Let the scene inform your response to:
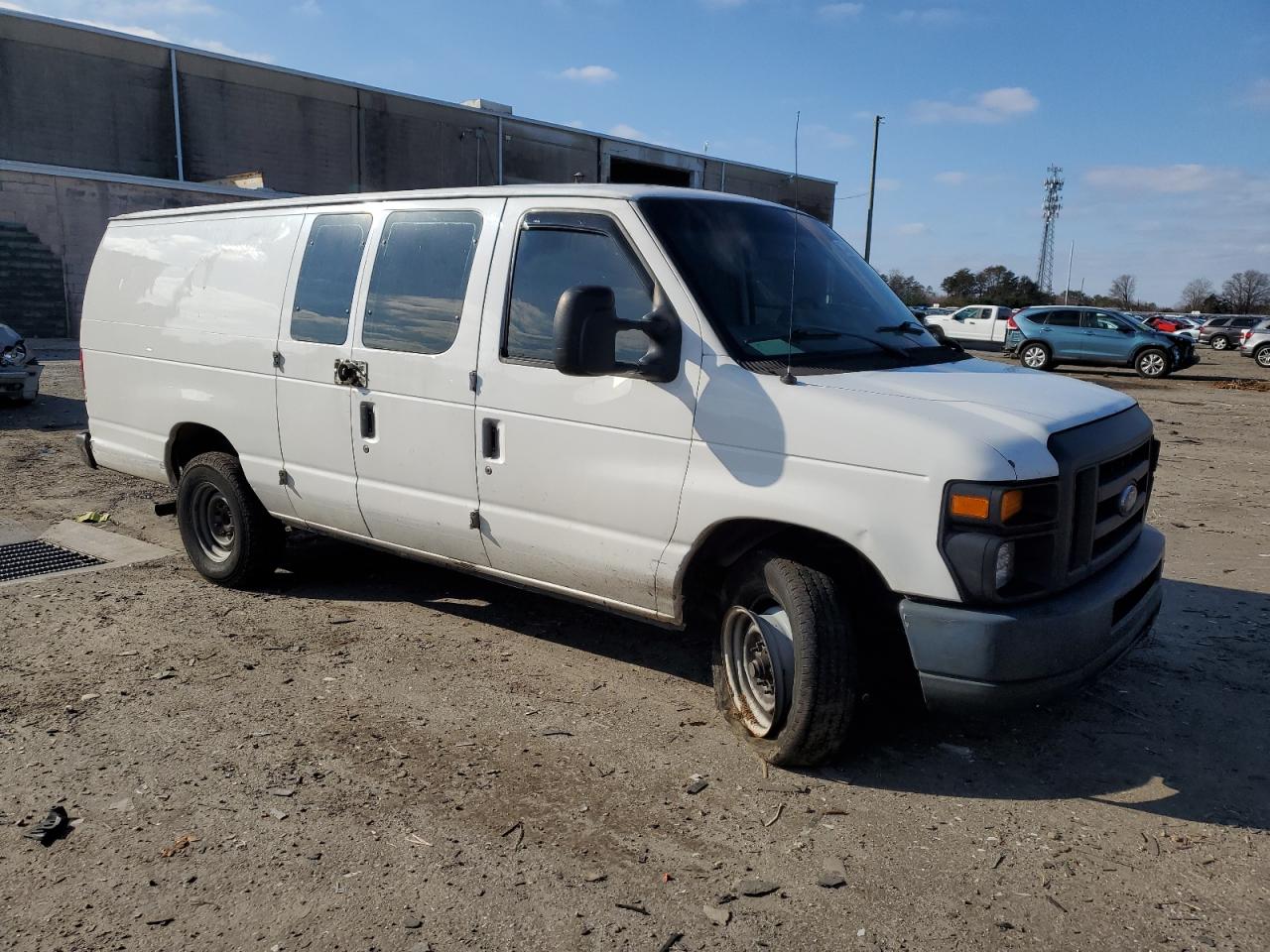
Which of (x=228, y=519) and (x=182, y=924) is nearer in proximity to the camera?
(x=182, y=924)

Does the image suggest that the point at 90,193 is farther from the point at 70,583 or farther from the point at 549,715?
the point at 549,715

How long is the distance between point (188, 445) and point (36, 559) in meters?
1.33

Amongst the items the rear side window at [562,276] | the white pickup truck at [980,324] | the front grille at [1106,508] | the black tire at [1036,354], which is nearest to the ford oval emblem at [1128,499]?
the front grille at [1106,508]

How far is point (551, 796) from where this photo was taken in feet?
11.7

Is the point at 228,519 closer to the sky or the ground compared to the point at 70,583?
closer to the sky

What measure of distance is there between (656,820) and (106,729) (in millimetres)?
2324

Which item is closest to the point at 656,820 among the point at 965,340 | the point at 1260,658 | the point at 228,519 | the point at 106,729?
the point at 106,729

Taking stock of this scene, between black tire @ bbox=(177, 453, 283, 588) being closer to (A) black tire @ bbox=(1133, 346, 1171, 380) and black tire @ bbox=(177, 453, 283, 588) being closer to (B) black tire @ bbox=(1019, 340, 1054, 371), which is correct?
(B) black tire @ bbox=(1019, 340, 1054, 371)

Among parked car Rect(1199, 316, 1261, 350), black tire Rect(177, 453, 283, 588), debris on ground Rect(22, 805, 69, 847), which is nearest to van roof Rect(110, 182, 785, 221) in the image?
black tire Rect(177, 453, 283, 588)

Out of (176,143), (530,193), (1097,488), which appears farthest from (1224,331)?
(530,193)

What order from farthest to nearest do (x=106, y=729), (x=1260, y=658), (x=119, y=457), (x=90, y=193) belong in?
(x=90, y=193) < (x=119, y=457) < (x=1260, y=658) < (x=106, y=729)

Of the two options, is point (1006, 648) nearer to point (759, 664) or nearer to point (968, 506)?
point (968, 506)

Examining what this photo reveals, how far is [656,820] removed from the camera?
3.43 meters

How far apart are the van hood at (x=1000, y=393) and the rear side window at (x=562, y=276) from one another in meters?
0.81
